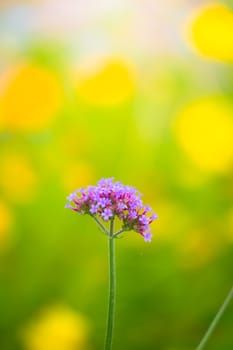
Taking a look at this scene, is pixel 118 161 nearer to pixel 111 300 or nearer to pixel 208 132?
pixel 208 132

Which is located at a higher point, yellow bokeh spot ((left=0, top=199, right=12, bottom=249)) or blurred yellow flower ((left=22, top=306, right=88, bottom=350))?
yellow bokeh spot ((left=0, top=199, right=12, bottom=249))

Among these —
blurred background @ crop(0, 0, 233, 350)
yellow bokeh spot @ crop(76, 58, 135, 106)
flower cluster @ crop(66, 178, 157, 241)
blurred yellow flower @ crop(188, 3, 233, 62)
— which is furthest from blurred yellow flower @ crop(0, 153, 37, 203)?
flower cluster @ crop(66, 178, 157, 241)

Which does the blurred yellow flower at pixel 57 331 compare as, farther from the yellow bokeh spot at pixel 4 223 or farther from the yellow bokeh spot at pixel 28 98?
the yellow bokeh spot at pixel 28 98

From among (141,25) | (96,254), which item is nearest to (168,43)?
(141,25)

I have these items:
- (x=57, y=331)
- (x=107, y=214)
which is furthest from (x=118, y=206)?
(x=57, y=331)

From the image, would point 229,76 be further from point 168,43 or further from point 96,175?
point 96,175

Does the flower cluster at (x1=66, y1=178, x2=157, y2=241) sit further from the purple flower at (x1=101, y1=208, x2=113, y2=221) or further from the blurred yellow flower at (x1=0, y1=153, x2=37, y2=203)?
the blurred yellow flower at (x1=0, y1=153, x2=37, y2=203)
